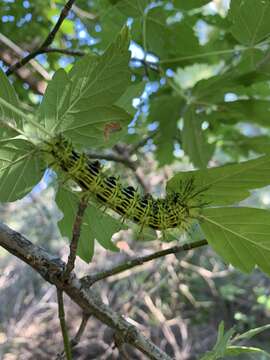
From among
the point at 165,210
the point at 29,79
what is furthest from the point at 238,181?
the point at 29,79

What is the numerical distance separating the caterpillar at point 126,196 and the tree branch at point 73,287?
0.19 meters

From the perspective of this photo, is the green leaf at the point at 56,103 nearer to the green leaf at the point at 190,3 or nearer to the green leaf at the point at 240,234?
the green leaf at the point at 240,234

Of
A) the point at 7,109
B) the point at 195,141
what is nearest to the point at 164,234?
the point at 7,109

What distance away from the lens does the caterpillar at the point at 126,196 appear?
2.95ft

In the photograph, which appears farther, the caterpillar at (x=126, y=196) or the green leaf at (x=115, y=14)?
the green leaf at (x=115, y=14)

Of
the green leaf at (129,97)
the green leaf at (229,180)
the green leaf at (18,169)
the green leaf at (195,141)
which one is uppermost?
the green leaf at (195,141)

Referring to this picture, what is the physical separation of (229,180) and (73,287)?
16.5 inches

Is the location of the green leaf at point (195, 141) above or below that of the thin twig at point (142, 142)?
below

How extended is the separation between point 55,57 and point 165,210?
5.35 ft

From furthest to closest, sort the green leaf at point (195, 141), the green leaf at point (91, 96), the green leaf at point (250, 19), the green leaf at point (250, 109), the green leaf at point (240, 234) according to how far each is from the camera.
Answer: the green leaf at point (195, 141), the green leaf at point (250, 109), the green leaf at point (250, 19), the green leaf at point (240, 234), the green leaf at point (91, 96)

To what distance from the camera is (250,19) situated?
4.49ft

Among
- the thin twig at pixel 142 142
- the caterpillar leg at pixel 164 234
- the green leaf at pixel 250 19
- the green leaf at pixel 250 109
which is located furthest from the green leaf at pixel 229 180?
the thin twig at pixel 142 142

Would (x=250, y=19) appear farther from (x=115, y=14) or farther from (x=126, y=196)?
(x=126, y=196)

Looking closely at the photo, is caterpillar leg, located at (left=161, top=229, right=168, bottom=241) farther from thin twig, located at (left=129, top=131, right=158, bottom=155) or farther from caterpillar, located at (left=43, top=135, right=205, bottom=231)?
thin twig, located at (left=129, top=131, right=158, bottom=155)
